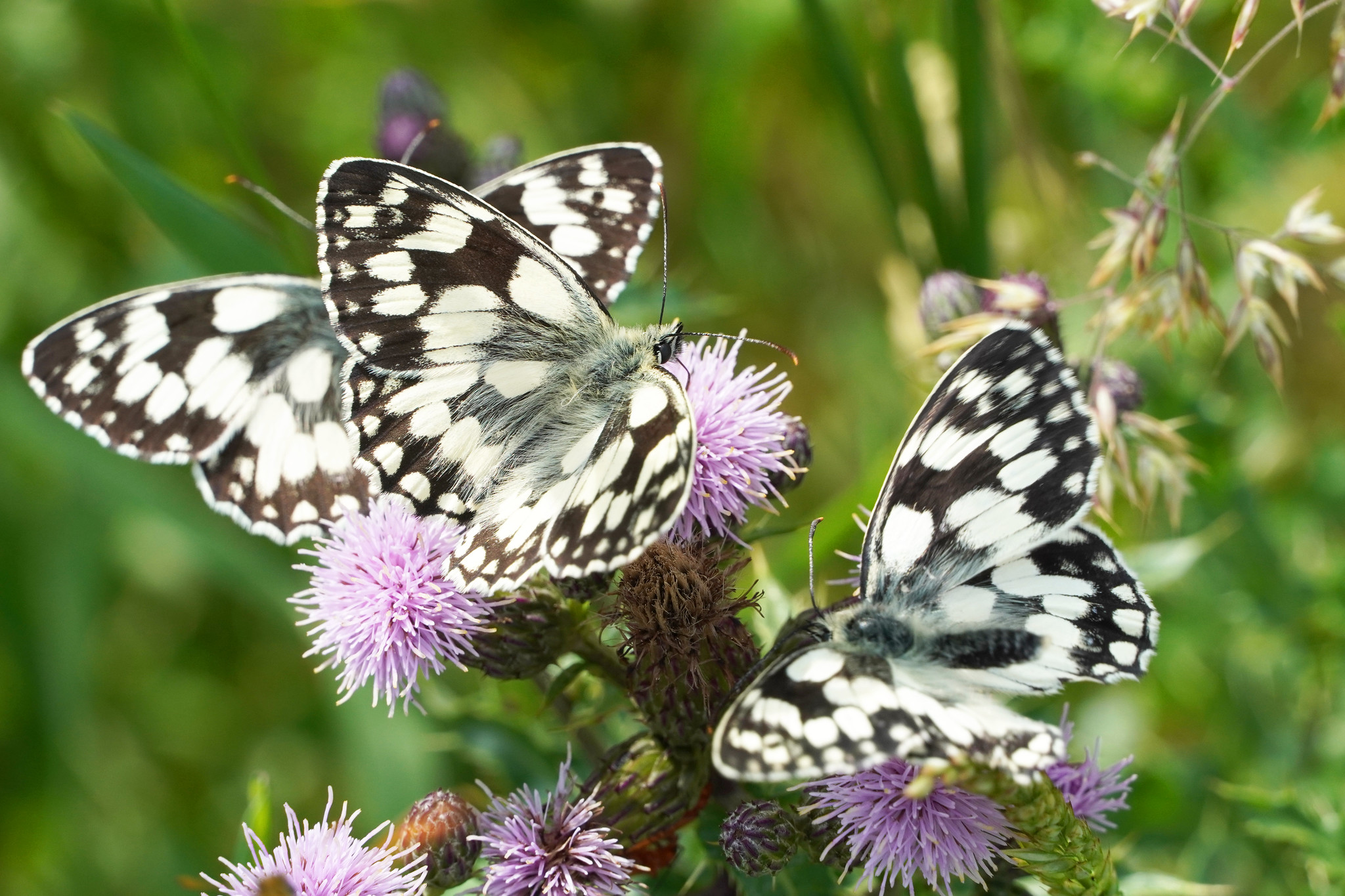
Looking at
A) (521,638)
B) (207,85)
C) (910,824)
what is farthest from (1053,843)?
(207,85)

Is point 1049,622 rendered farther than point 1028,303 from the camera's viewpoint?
No

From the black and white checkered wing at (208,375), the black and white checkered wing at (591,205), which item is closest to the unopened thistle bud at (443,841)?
the black and white checkered wing at (208,375)

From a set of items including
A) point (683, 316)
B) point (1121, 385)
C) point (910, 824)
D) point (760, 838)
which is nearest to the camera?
point (910, 824)

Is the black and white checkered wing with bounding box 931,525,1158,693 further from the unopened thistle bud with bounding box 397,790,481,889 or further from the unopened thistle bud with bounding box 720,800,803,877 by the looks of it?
the unopened thistle bud with bounding box 397,790,481,889

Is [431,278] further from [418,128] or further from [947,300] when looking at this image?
[418,128]

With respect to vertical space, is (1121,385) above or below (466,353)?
below

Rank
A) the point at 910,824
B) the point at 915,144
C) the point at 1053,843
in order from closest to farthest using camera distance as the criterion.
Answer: the point at 1053,843 < the point at 910,824 < the point at 915,144
